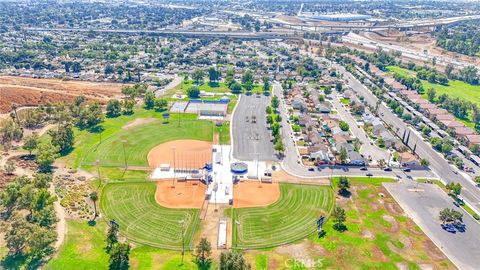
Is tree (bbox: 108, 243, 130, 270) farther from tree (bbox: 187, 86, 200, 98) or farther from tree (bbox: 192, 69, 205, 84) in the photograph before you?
tree (bbox: 192, 69, 205, 84)

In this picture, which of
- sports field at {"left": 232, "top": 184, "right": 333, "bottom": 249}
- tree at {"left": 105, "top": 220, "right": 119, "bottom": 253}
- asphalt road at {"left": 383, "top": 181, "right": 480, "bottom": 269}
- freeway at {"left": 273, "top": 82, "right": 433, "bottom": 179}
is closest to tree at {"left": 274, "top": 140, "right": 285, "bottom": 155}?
freeway at {"left": 273, "top": 82, "right": 433, "bottom": 179}

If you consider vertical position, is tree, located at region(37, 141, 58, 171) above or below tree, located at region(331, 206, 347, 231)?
above

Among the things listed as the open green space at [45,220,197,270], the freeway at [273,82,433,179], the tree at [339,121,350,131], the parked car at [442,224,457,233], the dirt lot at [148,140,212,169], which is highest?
the tree at [339,121,350,131]

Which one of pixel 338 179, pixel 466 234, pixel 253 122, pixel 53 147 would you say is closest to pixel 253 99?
pixel 253 122

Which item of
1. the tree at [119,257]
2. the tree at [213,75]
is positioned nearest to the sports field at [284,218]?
the tree at [119,257]

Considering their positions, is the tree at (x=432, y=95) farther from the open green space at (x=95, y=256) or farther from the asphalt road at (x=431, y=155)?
the open green space at (x=95, y=256)

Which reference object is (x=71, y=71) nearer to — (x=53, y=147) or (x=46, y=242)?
(x=53, y=147)
